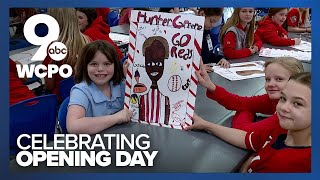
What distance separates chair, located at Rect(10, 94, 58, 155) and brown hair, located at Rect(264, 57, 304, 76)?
1014mm

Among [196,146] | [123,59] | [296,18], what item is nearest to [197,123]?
[196,146]

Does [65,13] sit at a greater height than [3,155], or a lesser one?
greater

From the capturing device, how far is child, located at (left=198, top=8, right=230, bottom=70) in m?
2.46

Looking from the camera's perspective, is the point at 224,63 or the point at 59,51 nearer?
the point at 59,51

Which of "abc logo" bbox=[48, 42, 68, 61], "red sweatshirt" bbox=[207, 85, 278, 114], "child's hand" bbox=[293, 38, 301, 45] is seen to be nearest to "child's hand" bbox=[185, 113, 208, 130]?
Answer: "red sweatshirt" bbox=[207, 85, 278, 114]

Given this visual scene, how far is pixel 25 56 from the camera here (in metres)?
2.46

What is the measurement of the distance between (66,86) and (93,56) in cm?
18

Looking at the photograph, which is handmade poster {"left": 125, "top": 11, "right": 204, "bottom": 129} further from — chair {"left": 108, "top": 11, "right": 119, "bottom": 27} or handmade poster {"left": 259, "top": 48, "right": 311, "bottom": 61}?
handmade poster {"left": 259, "top": 48, "right": 311, "bottom": 61}

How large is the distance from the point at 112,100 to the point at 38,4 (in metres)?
0.53

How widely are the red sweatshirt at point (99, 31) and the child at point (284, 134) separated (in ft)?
1.80

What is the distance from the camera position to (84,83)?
8.23ft

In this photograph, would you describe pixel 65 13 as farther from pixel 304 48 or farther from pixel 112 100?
pixel 304 48

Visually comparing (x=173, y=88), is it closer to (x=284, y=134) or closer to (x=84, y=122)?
(x=84, y=122)

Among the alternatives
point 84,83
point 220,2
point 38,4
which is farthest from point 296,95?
point 38,4
